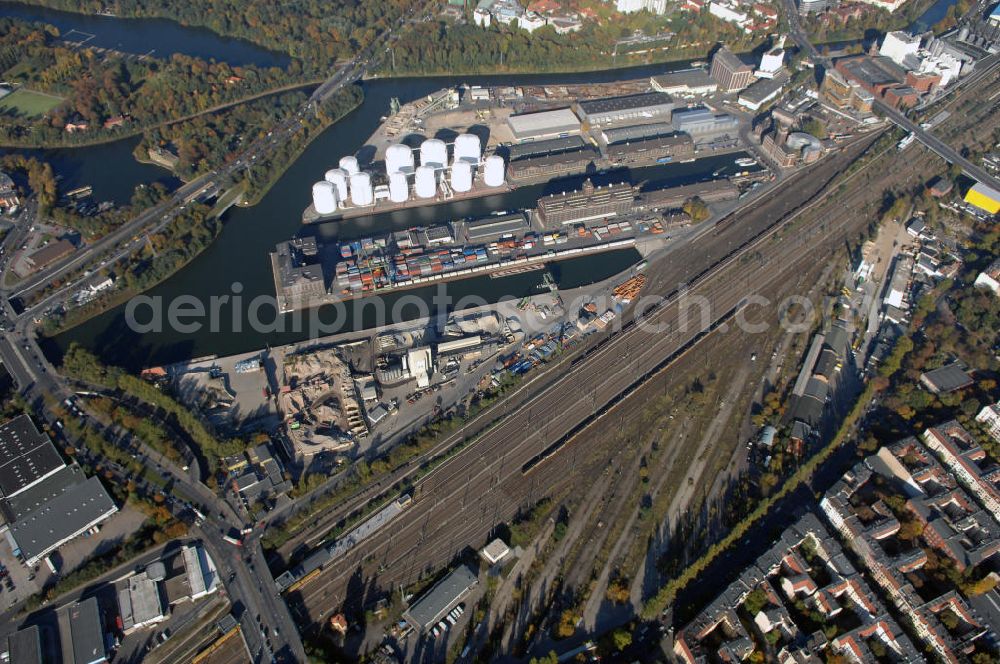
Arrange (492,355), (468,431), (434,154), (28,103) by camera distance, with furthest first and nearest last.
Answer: (28,103)
(434,154)
(492,355)
(468,431)

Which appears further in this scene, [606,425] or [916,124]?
[916,124]

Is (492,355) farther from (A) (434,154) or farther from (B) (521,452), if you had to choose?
(A) (434,154)

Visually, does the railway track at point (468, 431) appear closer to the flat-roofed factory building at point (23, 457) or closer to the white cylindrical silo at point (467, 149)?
the flat-roofed factory building at point (23, 457)

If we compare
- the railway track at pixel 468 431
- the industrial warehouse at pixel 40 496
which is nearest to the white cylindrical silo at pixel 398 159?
the railway track at pixel 468 431

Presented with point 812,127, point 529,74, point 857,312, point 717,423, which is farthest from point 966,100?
point 717,423

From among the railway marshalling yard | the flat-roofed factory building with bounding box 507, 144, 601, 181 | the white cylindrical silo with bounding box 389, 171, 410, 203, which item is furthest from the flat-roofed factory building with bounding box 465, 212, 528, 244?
the railway marshalling yard

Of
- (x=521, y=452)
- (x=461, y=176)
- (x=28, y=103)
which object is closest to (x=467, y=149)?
(x=461, y=176)

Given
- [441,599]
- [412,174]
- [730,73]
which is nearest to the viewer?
[441,599]

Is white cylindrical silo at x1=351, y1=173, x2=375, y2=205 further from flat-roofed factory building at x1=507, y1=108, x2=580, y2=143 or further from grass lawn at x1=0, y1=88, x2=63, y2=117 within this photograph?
grass lawn at x1=0, y1=88, x2=63, y2=117
